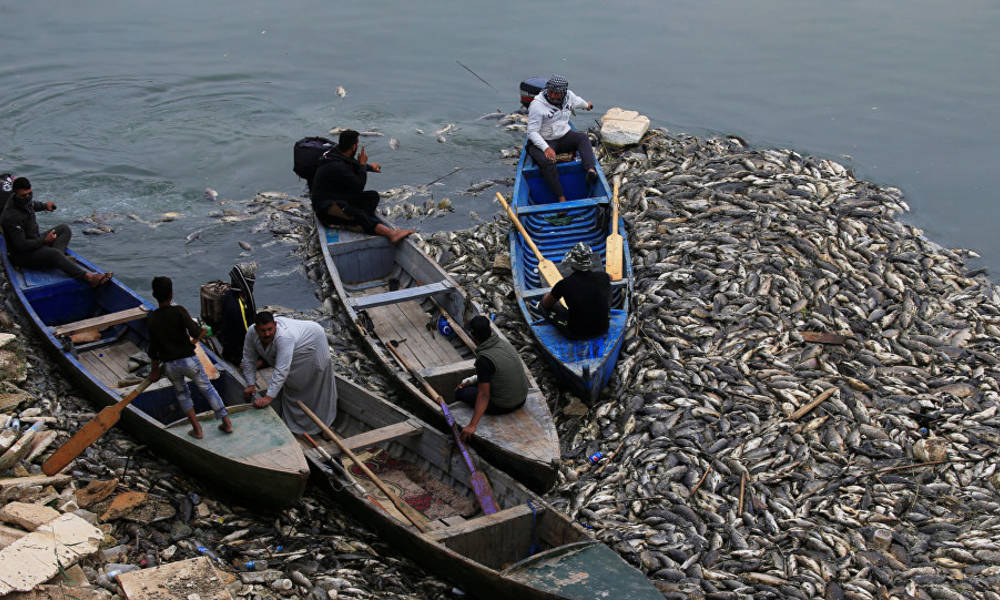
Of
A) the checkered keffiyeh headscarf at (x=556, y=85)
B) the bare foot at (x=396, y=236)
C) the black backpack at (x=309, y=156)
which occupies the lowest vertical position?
the bare foot at (x=396, y=236)

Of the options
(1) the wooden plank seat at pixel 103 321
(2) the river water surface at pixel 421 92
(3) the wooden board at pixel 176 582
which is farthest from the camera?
(2) the river water surface at pixel 421 92

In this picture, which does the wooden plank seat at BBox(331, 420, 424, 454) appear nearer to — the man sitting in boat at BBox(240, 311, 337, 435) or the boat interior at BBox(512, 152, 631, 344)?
the man sitting in boat at BBox(240, 311, 337, 435)

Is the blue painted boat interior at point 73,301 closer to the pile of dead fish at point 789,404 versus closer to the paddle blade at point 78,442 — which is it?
the paddle blade at point 78,442

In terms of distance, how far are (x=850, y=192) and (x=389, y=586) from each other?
11.2m

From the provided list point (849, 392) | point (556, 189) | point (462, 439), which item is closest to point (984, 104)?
point (556, 189)

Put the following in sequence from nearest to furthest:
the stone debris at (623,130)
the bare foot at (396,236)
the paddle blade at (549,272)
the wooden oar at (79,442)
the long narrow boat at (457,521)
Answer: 1. the long narrow boat at (457,521)
2. the wooden oar at (79,442)
3. the paddle blade at (549,272)
4. the bare foot at (396,236)
5. the stone debris at (623,130)

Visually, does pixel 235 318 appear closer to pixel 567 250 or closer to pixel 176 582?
pixel 176 582

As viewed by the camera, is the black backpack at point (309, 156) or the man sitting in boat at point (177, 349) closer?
the man sitting in boat at point (177, 349)

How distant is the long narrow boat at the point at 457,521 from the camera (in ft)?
24.5

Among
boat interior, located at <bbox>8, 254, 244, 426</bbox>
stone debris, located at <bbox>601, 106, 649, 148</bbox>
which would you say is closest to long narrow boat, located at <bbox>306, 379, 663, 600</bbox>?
boat interior, located at <bbox>8, 254, 244, 426</bbox>

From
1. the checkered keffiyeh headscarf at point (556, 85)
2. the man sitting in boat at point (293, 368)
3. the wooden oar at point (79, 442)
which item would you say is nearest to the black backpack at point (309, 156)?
the checkered keffiyeh headscarf at point (556, 85)

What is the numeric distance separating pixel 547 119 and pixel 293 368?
724cm

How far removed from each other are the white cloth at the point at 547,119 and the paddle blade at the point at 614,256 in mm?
2709

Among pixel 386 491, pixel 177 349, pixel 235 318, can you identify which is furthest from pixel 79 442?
pixel 386 491
